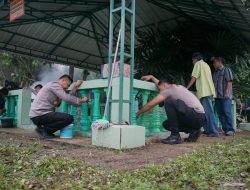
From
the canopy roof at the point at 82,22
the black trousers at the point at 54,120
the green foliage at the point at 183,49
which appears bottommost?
the black trousers at the point at 54,120

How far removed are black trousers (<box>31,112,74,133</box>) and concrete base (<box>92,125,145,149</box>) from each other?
2.89 feet

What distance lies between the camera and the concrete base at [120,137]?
173 inches

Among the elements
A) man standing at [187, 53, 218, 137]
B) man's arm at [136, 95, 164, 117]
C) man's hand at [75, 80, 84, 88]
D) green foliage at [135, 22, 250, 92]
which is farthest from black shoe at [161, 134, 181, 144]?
green foliage at [135, 22, 250, 92]

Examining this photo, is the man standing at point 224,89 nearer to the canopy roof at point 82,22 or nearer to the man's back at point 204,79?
the man's back at point 204,79

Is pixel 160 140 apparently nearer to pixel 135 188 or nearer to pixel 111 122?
pixel 111 122

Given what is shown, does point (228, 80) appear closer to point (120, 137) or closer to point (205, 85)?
point (205, 85)

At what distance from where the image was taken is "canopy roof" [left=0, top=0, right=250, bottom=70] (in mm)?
8562

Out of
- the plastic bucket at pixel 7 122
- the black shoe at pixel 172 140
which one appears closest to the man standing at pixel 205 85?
the black shoe at pixel 172 140

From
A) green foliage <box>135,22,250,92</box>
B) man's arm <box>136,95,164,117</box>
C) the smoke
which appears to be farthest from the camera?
the smoke

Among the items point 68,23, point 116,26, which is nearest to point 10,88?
point 68,23

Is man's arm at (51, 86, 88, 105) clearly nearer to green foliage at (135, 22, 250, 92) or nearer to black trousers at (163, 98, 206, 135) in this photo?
black trousers at (163, 98, 206, 135)

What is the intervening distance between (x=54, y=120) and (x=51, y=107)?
26cm

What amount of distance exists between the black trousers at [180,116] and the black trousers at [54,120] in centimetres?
158

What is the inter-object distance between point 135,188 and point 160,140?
283 centimetres
